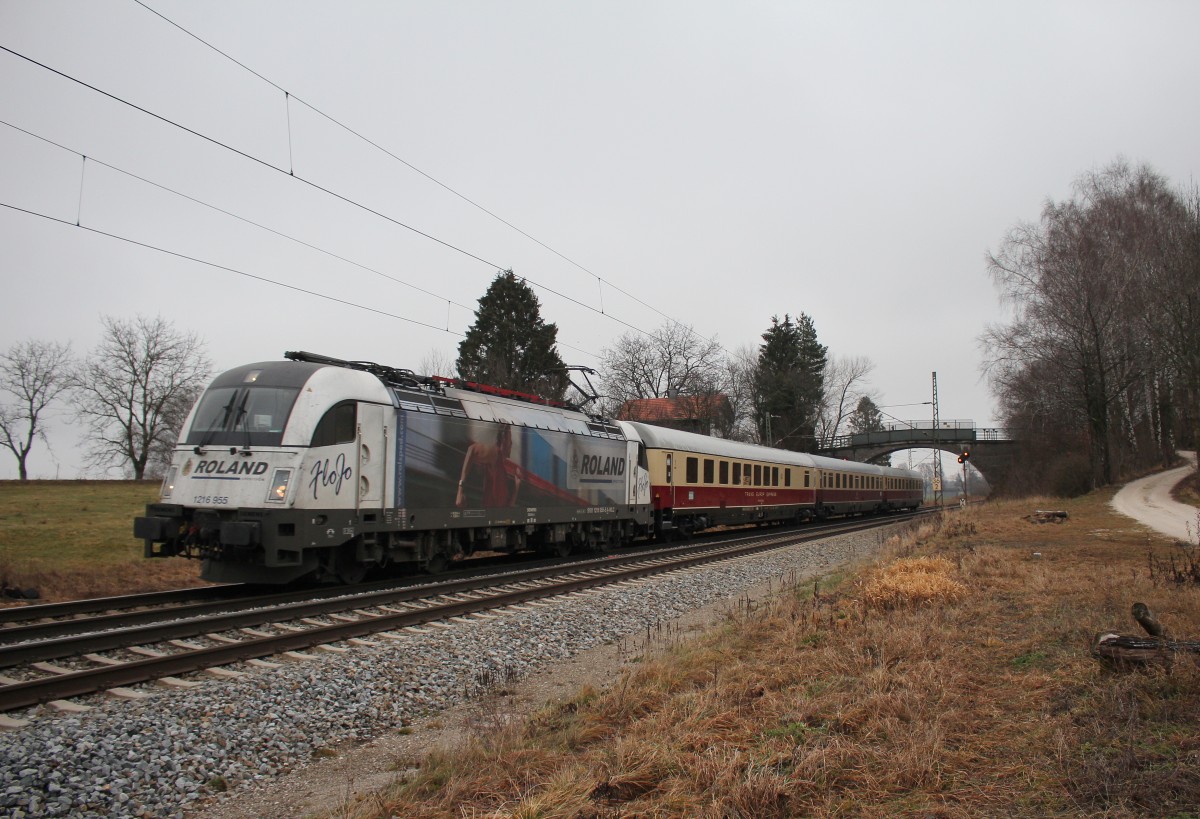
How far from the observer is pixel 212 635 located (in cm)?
796

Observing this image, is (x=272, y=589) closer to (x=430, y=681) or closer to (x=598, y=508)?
(x=430, y=681)

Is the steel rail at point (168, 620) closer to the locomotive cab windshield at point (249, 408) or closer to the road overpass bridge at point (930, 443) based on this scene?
the locomotive cab windshield at point (249, 408)

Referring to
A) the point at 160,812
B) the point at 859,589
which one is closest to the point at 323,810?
the point at 160,812

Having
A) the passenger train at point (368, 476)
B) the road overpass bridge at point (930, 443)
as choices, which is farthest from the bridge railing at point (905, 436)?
the passenger train at point (368, 476)

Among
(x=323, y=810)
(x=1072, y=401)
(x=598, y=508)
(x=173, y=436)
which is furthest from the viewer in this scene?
(x=173, y=436)

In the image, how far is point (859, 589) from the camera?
32.9 ft

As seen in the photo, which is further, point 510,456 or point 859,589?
point 510,456

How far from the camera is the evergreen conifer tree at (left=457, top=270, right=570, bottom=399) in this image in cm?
4906

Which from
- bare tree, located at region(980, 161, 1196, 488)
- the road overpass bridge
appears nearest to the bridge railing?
the road overpass bridge

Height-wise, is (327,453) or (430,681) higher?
(327,453)

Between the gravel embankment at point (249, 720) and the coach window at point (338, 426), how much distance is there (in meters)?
3.54

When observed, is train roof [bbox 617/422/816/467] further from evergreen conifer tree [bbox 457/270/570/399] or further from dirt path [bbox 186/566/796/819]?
evergreen conifer tree [bbox 457/270/570/399]

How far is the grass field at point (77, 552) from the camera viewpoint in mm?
11625

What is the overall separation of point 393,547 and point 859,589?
7.30m
